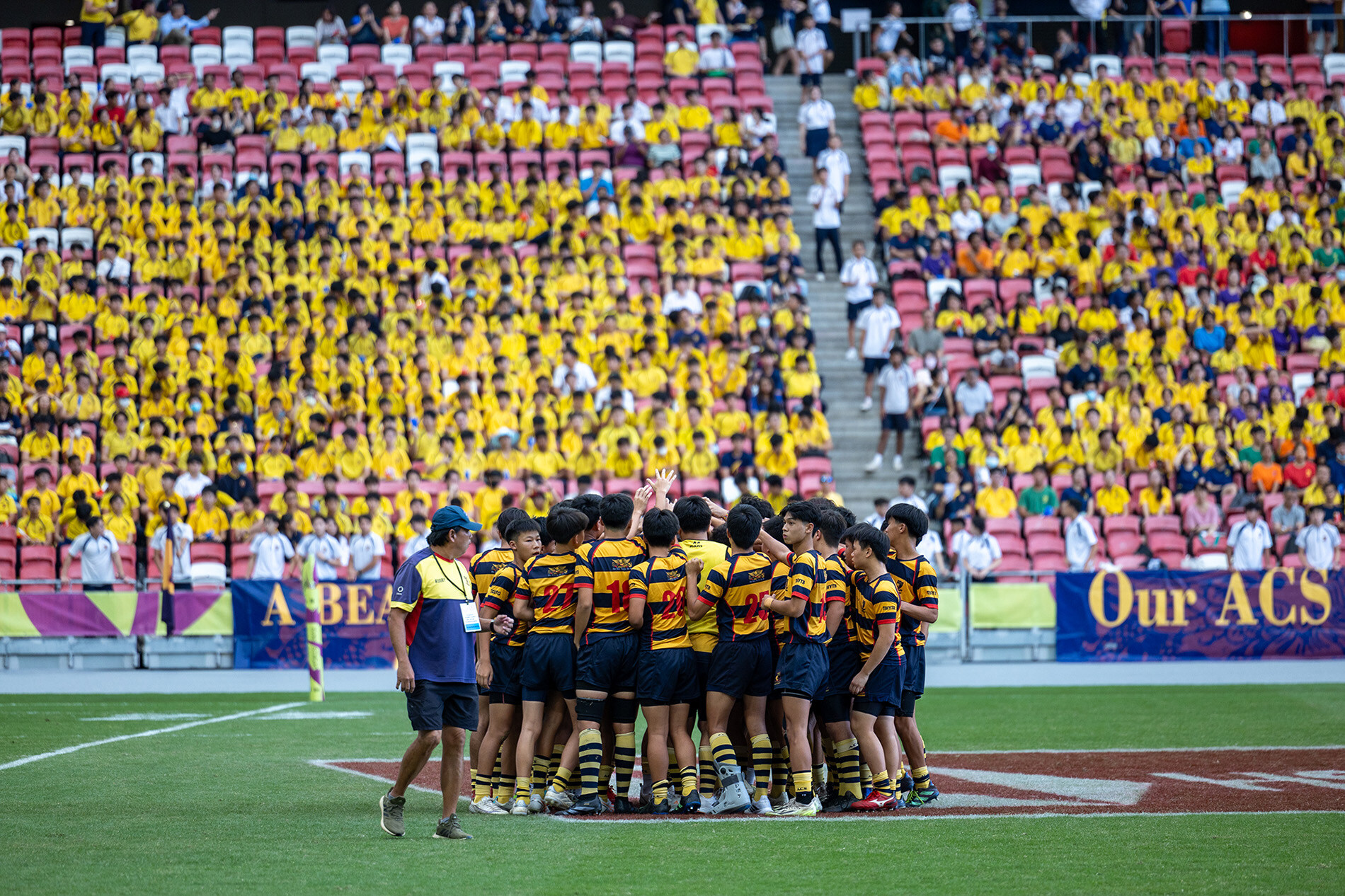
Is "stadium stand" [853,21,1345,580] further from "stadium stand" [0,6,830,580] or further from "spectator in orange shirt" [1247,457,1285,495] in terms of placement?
"stadium stand" [0,6,830,580]

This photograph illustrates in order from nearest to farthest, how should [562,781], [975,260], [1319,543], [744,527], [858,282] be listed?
[744,527], [562,781], [1319,543], [858,282], [975,260]

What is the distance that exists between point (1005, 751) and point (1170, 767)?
1.41m

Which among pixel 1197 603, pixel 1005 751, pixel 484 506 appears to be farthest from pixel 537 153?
pixel 1005 751

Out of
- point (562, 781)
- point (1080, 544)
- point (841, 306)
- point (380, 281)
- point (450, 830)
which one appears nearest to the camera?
point (450, 830)

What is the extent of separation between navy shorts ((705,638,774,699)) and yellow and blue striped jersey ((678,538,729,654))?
0.47ft

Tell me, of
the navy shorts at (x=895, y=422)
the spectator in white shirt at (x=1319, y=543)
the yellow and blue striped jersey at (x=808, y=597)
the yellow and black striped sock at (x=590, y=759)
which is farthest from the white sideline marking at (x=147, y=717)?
the spectator in white shirt at (x=1319, y=543)

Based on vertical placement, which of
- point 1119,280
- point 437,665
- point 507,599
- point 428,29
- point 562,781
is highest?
point 428,29

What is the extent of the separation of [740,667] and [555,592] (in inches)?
48.0

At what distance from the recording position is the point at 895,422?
2277 cm

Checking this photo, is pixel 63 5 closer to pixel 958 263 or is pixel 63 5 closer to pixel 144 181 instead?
pixel 144 181

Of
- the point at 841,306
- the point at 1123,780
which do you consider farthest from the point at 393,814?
the point at 841,306

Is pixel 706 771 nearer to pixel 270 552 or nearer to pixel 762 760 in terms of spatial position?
pixel 762 760

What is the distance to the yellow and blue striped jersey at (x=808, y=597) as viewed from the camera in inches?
356

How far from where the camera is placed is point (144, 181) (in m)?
25.5
